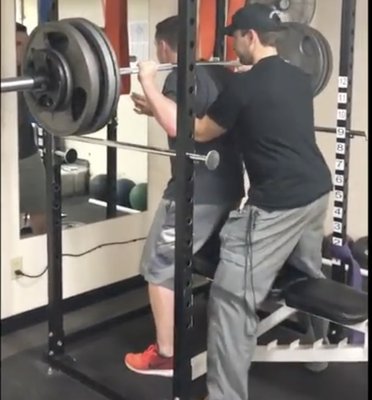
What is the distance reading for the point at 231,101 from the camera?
2256mm

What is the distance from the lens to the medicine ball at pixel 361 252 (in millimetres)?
3603

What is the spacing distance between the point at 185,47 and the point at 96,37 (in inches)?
13.4

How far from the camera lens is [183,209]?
2.22 m

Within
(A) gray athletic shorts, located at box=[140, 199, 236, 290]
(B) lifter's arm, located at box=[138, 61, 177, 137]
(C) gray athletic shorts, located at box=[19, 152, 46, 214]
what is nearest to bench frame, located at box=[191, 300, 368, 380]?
(A) gray athletic shorts, located at box=[140, 199, 236, 290]

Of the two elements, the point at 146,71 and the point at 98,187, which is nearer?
the point at 146,71

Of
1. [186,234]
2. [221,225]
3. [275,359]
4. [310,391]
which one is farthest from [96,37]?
[310,391]

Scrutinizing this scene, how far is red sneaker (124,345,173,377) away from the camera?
9.18 feet

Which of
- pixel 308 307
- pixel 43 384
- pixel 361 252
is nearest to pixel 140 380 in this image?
pixel 43 384

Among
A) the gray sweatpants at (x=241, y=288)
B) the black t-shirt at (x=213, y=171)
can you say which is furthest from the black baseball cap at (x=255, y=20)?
the gray sweatpants at (x=241, y=288)

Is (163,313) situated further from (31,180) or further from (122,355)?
(31,180)

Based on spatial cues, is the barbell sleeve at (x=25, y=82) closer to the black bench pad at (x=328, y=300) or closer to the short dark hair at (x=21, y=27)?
the short dark hair at (x=21, y=27)

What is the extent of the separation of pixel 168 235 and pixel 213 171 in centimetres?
31

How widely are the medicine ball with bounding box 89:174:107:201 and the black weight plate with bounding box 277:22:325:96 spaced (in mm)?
1090

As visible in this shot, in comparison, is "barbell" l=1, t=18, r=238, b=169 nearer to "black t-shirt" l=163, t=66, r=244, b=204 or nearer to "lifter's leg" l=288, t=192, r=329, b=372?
"black t-shirt" l=163, t=66, r=244, b=204
